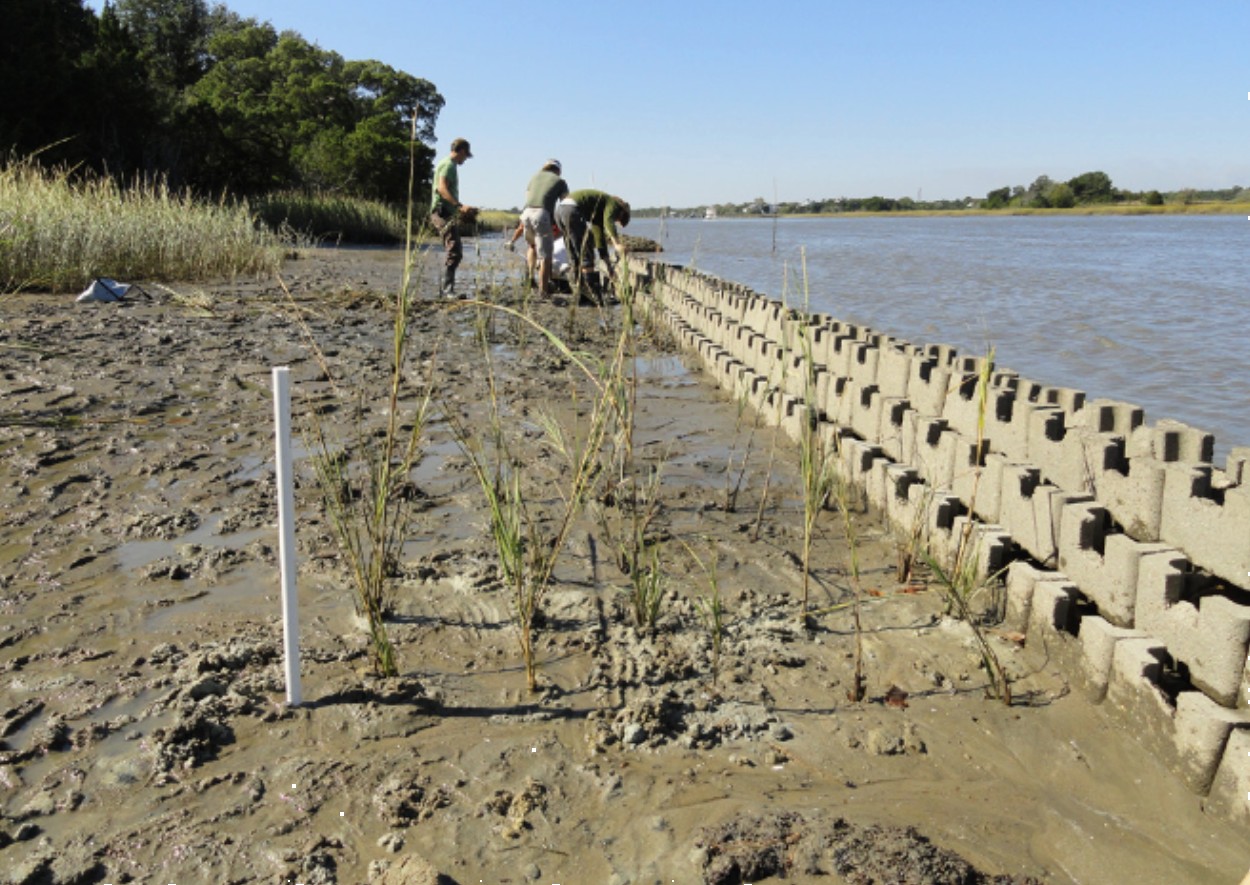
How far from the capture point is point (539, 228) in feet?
39.2

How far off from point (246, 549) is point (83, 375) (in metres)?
3.69

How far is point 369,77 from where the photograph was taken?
54312 mm

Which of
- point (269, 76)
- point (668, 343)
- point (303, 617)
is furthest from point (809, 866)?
point (269, 76)

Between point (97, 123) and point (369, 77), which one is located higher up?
point (369, 77)

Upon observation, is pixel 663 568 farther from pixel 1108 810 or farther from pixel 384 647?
pixel 1108 810

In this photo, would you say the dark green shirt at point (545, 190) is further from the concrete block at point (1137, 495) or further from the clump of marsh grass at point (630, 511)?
the concrete block at point (1137, 495)

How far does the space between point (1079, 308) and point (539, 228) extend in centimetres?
804

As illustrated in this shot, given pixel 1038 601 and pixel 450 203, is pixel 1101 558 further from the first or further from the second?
pixel 450 203

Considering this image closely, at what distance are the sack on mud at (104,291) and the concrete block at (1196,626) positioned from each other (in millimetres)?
10624

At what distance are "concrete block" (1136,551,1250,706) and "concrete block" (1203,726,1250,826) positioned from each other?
9.7 inches

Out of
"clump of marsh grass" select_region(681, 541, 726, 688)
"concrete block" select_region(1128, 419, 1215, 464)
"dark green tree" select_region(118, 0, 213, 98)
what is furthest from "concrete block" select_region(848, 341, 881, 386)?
"dark green tree" select_region(118, 0, 213, 98)

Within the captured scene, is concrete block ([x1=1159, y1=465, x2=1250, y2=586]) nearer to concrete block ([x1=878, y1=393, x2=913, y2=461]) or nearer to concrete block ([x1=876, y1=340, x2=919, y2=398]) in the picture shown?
concrete block ([x1=878, y1=393, x2=913, y2=461])

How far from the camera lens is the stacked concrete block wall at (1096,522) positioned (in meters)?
2.69

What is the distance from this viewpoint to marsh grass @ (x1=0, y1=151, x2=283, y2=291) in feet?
35.2
